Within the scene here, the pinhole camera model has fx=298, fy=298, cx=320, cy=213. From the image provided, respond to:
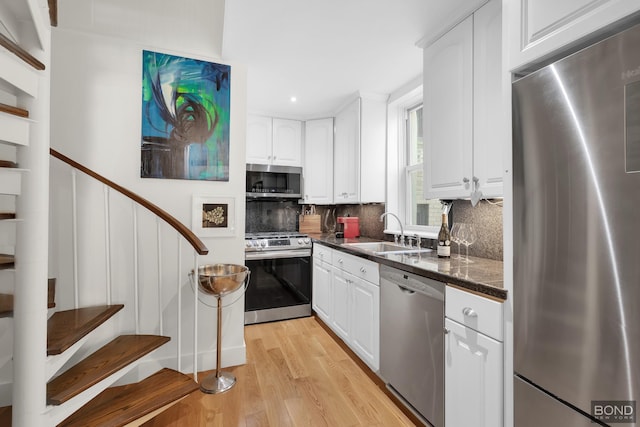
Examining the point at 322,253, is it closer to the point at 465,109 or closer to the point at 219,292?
the point at 219,292

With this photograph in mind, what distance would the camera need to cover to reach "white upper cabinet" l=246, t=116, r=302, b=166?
373 cm

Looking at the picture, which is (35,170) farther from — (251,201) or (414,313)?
(251,201)

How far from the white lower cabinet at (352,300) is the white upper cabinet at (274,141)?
1.34m

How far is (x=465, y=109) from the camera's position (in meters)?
1.86

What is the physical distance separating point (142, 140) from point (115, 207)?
513mm

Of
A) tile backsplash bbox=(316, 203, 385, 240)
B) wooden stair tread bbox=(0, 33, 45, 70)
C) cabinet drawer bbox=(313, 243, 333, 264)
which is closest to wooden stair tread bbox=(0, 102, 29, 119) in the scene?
wooden stair tread bbox=(0, 33, 45, 70)

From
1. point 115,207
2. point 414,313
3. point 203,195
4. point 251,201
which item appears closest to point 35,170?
point 115,207

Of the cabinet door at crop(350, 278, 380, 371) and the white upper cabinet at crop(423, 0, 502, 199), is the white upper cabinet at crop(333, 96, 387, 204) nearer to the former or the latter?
the white upper cabinet at crop(423, 0, 502, 199)

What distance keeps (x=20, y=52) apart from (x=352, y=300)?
2.34 metres

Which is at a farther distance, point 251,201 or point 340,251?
point 251,201

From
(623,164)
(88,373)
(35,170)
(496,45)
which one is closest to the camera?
(623,164)

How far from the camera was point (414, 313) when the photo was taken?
1.72 m

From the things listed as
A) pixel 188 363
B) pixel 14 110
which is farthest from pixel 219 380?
pixel 14 110

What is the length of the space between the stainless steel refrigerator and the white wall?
Answer: 1.92 meters
